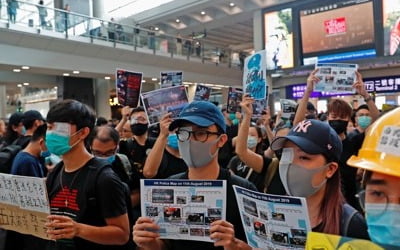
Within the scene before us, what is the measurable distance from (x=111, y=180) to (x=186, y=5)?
19.1 metres

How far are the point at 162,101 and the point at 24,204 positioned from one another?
67.2 inches

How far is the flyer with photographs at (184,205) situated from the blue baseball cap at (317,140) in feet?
1.13

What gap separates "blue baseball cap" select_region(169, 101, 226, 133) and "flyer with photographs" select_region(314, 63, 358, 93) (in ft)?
8.51

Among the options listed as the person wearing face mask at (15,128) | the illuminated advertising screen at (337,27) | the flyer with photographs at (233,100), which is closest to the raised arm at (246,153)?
the flyer with photographs at (233,100)

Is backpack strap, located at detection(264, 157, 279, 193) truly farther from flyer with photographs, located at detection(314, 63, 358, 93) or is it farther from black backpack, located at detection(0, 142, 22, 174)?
black backpack, located at detection(0, 142, 22, 174)

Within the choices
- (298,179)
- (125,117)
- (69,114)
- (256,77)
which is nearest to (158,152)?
(69,114)

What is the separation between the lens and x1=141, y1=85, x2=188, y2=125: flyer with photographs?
3688 millimetres

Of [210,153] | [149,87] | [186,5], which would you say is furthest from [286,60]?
[210,153]

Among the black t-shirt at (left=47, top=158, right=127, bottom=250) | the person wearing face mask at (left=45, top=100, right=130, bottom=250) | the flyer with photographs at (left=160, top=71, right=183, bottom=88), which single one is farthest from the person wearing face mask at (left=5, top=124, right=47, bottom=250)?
the flyer with photographs at (left=160, top=71, right=183, bottom=88)

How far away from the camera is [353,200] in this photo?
3.33 m

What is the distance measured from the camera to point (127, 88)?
5004 millimetres

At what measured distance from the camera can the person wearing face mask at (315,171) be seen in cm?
167

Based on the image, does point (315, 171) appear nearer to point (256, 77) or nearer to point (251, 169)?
point (251, 169)

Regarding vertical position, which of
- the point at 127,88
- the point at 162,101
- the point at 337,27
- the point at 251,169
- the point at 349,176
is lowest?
the point at 349,176
